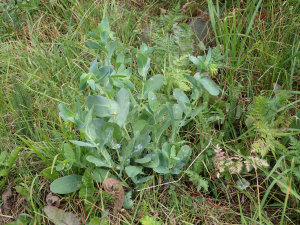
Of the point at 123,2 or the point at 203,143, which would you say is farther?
the point at 123,2

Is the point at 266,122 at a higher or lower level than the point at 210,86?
lower

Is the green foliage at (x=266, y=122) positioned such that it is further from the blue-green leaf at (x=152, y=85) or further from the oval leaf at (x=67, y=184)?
the oval leaf at (x=67, y=184)

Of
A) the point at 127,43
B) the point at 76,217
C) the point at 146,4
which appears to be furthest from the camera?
the point at 146,4

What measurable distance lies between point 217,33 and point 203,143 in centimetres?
117

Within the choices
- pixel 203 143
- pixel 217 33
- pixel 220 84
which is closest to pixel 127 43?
pixel 217 33

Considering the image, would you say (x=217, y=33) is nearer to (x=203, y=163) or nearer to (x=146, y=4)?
(x=146, y=4)

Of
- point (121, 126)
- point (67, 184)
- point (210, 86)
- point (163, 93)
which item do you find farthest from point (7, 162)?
point (210, 86)

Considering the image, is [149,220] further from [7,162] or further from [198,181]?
[7,162]

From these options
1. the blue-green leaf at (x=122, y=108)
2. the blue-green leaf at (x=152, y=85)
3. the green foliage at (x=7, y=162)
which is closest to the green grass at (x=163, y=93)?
the green foliage at (x=7, y=162)

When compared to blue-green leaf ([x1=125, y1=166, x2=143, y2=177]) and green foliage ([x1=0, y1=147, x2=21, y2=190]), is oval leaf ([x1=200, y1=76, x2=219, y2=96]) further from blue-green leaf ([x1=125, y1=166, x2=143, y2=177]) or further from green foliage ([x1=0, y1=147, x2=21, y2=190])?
green foliage ([x1=0, y1=147, x2=21, y2=190])

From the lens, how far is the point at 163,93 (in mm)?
2150

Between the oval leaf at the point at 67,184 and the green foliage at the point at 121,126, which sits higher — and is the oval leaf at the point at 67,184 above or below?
below

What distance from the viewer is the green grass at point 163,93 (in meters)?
1.58

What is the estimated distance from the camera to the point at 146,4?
291cm
